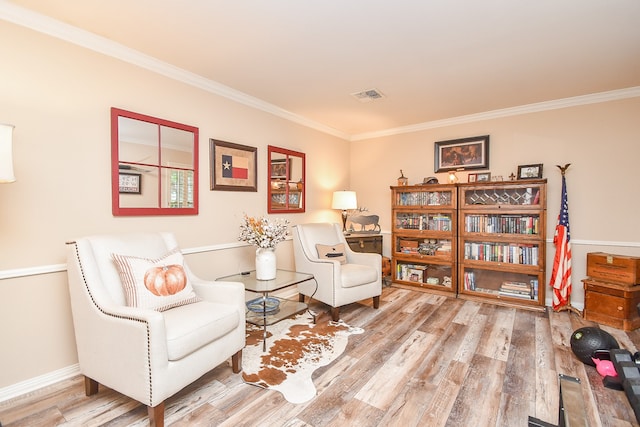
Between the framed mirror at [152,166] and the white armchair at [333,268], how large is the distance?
1.27 m

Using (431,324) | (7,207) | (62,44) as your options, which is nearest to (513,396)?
(431,324)

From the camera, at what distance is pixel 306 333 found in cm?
283

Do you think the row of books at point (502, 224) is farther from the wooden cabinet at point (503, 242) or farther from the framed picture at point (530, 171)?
the framed picture at point (530, 171)

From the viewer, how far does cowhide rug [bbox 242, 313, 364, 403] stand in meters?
2.03

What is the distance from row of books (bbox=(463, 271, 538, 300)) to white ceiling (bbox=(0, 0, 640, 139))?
2160 millimetres

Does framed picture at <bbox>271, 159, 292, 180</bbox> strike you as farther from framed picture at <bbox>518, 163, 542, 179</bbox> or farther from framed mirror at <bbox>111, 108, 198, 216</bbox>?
Result: framed picture at <bbox>518, 163, 542, 179</bbox>

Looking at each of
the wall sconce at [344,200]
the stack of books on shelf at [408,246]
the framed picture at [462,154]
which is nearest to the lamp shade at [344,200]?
the wall sconce at [344,200]

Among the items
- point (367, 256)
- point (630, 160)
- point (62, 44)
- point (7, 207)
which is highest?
point (62, 44)

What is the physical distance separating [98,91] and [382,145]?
12.2 ft

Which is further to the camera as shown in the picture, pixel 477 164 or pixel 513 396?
pixel 477 164

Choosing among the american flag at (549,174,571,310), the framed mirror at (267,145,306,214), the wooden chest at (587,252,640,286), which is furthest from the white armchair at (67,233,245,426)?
the wooden chest at (587,252,640,286)

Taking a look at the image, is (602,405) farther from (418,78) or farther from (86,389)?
(86,389)

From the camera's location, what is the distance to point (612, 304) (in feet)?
9.70

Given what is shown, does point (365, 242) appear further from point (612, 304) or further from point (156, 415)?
point (156, 415)
